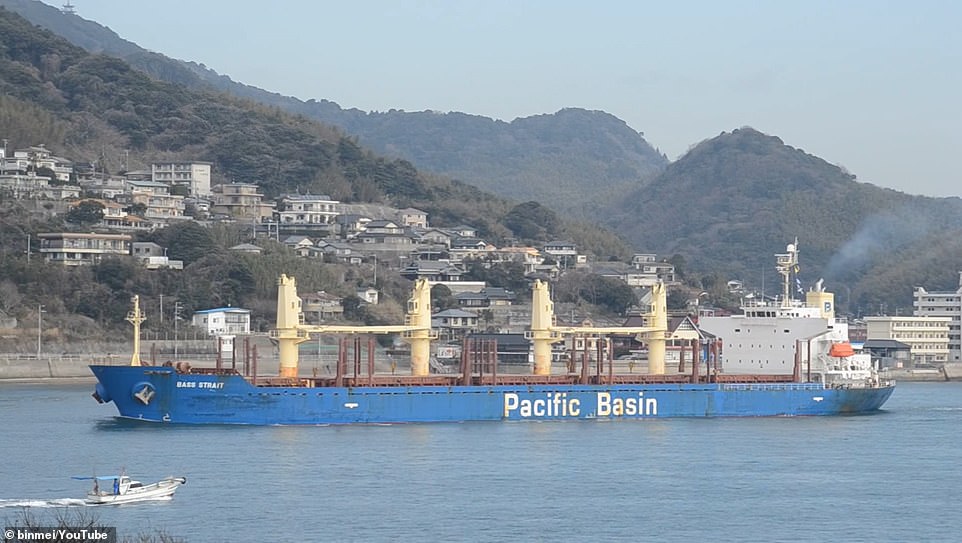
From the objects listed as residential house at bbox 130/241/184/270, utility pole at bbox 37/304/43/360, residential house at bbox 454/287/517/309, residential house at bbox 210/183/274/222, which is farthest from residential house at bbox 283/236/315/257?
utility pole at bbox 37/304/43/360

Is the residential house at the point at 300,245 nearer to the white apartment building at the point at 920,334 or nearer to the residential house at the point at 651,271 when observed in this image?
the residential house at the point at 651,271

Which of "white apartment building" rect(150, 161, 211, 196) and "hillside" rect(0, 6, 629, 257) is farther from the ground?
"hillside" rect(0, 6, 629, 257)

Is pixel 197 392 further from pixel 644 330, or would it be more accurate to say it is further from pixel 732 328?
pixel 732 328

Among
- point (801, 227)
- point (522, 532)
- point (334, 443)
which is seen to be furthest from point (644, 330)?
point (801, 227)

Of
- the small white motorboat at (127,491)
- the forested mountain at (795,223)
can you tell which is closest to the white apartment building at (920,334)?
the forested mountain at (795,223)

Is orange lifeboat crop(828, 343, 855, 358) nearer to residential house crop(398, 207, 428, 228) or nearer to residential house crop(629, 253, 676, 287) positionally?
residential house crop(629, 253, 676, 287)

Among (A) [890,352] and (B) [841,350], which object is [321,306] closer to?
(A) [890,352]

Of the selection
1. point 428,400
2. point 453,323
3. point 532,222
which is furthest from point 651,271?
point 428,400
